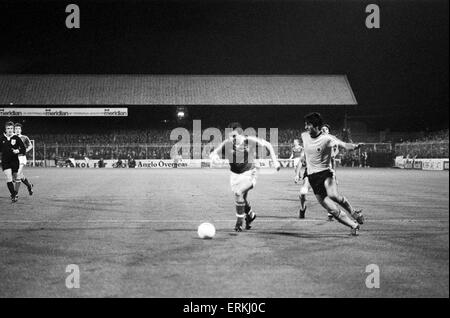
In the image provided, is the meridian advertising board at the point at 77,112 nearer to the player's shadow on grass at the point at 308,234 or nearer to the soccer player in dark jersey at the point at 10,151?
the soccer player in dark jersey at the point at 10,151

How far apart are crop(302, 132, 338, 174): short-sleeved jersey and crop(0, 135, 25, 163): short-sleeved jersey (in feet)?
33.2

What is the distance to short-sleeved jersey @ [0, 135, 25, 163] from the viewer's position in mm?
15523

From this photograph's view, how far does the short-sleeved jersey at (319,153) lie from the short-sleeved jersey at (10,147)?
10.1m

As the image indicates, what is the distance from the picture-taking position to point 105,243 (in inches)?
324

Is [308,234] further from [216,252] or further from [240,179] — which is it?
[216,252]

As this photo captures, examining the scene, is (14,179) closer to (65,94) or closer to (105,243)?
(105,243)

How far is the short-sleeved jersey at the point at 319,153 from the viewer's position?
9.38m

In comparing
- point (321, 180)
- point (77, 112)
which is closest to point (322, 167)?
point (321, 180)

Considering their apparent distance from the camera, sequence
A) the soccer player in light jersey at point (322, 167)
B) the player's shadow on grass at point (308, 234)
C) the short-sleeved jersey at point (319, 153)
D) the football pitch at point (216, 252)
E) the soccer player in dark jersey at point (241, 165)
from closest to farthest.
→ the football pitch at point (216, 252), the player's shadow on grass at point (308, 234), the soccer player in light jersey at point (322, 167), the short-sleeved jersey at point (319, 153), the soccer player in dark jersey at point (241, 165)

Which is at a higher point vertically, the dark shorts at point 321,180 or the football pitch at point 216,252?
the dark shorts at point 321,180

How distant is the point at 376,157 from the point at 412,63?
32.8 feet

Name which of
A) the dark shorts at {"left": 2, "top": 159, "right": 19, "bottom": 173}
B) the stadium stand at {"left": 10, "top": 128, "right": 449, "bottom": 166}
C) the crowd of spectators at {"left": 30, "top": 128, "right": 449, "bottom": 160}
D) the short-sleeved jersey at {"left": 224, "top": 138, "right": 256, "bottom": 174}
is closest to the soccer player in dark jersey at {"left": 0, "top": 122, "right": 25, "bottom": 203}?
the dark shorts at {"left": 2, "top": 159, "right": 19, "bottom": 173}

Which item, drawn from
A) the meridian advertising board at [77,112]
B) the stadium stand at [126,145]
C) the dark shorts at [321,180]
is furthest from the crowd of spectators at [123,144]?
the dark shorts at [321,180]
